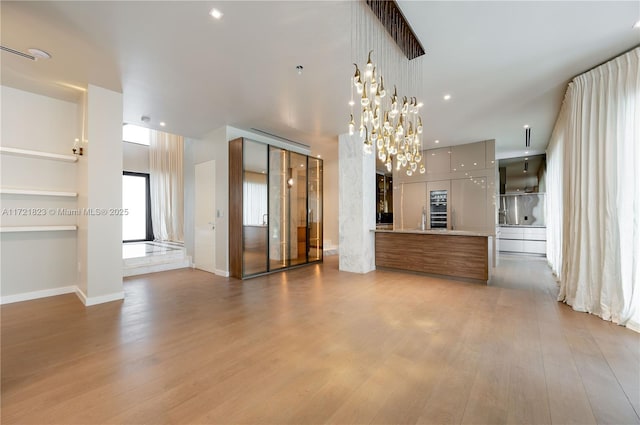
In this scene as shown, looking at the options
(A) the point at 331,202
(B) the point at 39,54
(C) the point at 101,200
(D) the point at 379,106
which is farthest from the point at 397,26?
(A) the point at 331,202

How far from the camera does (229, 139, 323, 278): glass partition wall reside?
552cm

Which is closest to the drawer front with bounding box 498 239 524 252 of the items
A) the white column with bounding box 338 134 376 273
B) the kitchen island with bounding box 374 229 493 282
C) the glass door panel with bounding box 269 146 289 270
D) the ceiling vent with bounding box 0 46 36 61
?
the kitchen island with bounding box 374 229 493 282

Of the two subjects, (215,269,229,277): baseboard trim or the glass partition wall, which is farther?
(215,269,229,277): baseboard trim

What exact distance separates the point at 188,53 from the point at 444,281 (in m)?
5.38

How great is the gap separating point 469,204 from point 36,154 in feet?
27.8

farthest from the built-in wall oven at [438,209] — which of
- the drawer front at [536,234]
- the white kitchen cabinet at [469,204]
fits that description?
the drawer front at [536,234]

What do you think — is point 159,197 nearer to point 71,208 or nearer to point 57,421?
point 71,208

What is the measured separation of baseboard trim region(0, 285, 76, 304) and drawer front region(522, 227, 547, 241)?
1093cm

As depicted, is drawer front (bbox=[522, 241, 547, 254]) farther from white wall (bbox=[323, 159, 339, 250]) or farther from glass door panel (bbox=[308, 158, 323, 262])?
glass door panel (bbox=[308, 158, 323, 262])

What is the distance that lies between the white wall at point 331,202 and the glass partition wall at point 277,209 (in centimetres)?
241

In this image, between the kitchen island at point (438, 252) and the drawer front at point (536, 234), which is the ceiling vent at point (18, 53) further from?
the drawer front at point (536, 234)

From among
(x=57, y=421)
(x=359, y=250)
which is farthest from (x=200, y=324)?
(x=359, y=250)

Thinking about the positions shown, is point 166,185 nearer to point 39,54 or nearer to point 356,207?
point 39,54

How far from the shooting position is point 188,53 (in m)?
3.08
